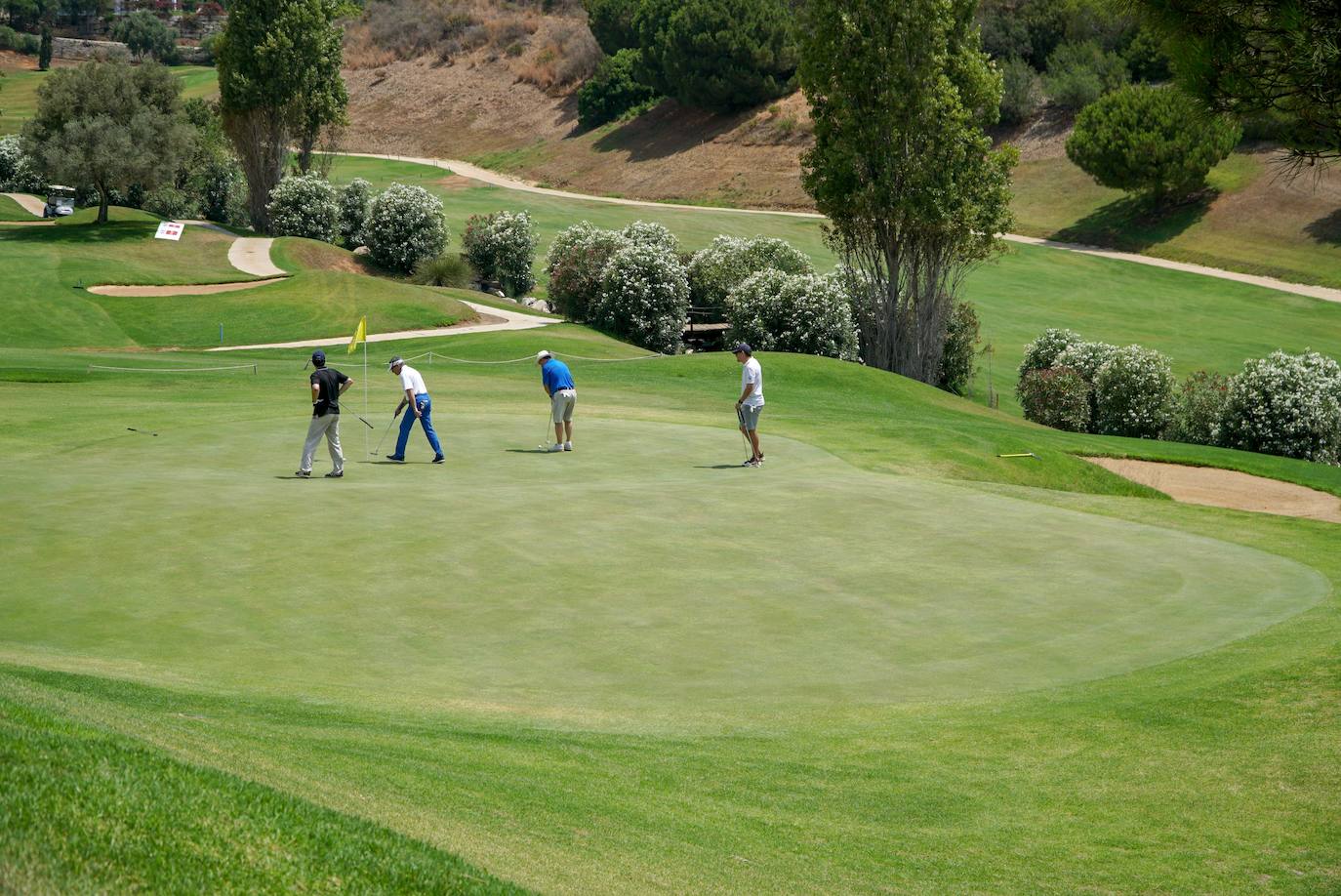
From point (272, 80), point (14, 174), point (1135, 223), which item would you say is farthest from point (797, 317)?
point (14, 174)

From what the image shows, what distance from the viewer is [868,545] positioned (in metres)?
19.3

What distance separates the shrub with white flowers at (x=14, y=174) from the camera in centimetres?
9250

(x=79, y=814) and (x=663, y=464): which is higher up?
(x=79, y=814)

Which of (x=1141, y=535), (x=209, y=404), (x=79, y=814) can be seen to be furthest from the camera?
(x=209, y=404)

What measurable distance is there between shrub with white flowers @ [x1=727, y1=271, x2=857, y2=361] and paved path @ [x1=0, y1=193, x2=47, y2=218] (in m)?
50.5

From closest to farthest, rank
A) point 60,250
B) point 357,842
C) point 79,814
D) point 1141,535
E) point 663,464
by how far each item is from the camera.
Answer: point 79,814, point 357,842, point 1141,535, point 663,464, point 60,250

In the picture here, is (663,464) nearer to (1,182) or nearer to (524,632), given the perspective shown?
(524,632)

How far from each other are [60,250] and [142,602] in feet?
189

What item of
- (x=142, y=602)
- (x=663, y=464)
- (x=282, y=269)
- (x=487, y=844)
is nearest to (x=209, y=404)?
(x=663, y=464)

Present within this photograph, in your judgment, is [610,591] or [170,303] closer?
[610,591]

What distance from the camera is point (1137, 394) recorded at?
51.8 metres

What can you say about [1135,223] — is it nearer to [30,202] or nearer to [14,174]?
[30,202]

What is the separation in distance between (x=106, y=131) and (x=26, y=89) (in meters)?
88.4

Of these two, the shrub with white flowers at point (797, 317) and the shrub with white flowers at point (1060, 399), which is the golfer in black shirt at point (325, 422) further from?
the shrub with white flowers at point (1060, 399)
